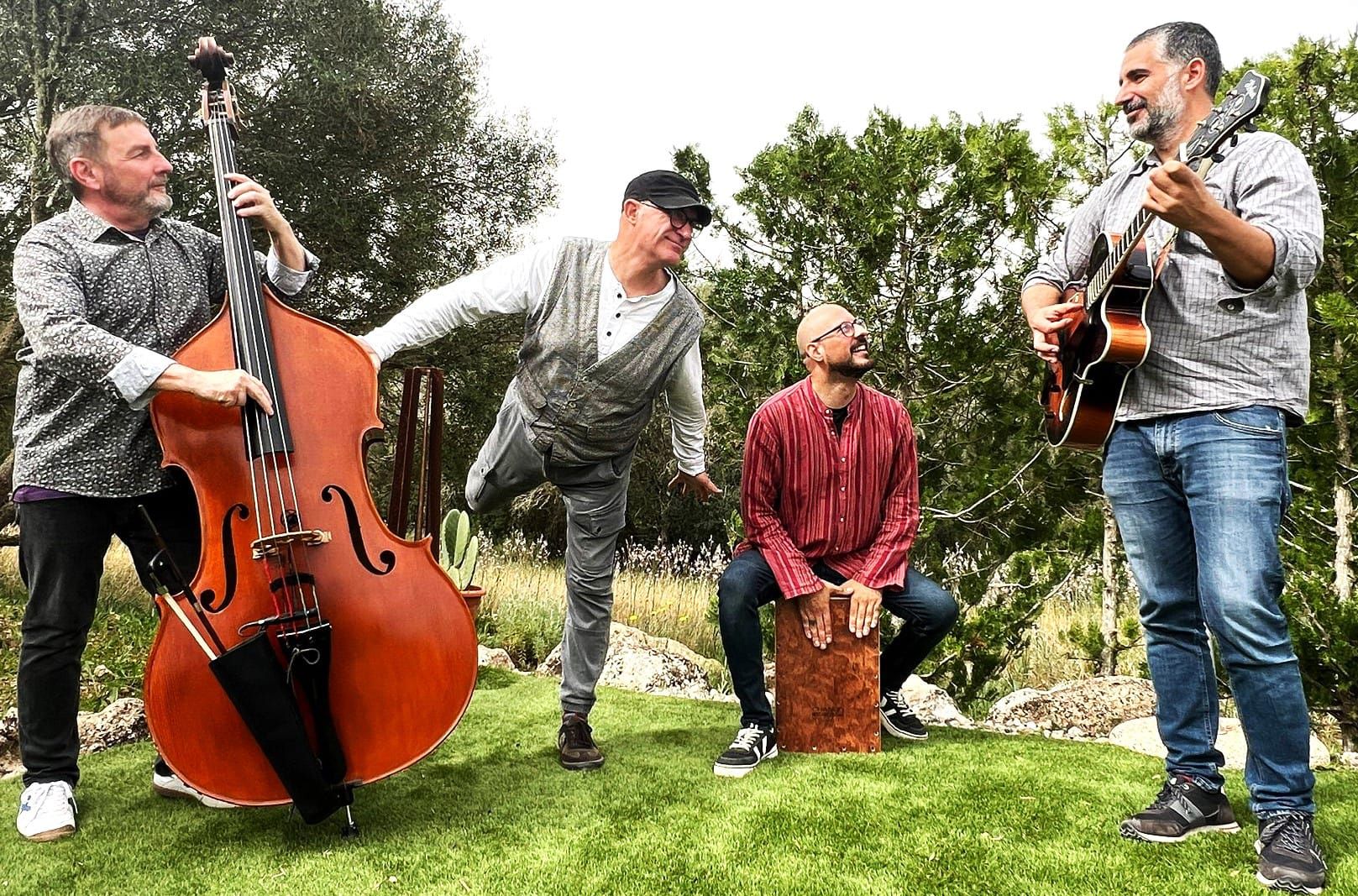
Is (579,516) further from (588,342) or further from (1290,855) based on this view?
(1290,855)

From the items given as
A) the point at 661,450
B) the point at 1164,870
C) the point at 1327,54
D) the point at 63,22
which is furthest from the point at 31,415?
the point at 661,450

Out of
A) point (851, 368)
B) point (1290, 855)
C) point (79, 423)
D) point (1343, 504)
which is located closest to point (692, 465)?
point (851, 368)

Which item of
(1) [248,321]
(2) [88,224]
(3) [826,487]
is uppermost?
(2) [88,224]

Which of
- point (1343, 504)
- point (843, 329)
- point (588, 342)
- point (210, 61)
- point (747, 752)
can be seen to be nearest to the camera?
point (210, 61)

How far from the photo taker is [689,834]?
7.20 ft

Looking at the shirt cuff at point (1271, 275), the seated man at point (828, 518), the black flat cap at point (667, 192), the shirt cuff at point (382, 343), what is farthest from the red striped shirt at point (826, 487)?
the shirt cuff at point (1271, 275)

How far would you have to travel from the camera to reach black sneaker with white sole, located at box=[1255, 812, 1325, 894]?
1784 mm

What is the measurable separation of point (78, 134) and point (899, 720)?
2788mm

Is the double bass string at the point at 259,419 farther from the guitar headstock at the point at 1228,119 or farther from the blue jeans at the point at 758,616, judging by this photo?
the guitar headstock at the point at 1228,119

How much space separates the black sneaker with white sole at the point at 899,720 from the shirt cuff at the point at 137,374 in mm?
2252

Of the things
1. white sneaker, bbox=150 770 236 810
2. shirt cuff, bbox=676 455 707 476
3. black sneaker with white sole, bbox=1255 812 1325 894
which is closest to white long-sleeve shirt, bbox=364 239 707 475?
shirt cuff, bbox=676 455 707 476

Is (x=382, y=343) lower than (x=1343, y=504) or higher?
higher

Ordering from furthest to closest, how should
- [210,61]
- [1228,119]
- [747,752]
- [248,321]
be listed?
[747,752]
[210,61]
[248,321]
[1228,119]

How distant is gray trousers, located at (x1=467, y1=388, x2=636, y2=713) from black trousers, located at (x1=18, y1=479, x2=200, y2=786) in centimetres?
93
